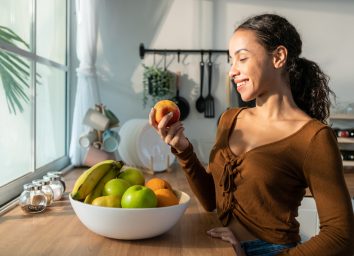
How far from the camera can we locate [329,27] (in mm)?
2225

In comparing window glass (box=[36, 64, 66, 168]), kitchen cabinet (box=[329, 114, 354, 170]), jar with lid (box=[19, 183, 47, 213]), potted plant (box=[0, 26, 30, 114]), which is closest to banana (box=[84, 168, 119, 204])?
jar with lid (box=[19, 183, 47, 213])

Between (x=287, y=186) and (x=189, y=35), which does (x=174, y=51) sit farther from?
(x=287, y=186)

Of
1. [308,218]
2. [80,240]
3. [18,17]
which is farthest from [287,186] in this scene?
[18,17]

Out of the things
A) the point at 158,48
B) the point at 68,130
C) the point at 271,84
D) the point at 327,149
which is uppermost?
the point at 158,48

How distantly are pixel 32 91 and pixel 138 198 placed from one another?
3.40ft

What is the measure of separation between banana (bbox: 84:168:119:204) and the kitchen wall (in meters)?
1.24

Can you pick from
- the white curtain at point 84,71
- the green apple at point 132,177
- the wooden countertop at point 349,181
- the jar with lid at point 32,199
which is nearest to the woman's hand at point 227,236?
the green apple at point 132,177

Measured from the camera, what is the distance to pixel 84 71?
203 cm

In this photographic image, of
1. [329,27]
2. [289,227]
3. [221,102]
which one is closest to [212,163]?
[289,227]

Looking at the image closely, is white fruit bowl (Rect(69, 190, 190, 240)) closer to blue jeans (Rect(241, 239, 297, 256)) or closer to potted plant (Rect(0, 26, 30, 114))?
blue jeans (Rect(241, 239, 297, 256))

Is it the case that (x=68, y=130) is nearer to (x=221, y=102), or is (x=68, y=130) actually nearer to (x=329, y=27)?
(x=221, y=102)

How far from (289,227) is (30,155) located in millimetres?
1177

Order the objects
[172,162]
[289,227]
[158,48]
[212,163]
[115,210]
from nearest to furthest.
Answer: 1. [115,210]
2. [289,227]
3. [212,163]
4. [172,162]
5. [158,48]

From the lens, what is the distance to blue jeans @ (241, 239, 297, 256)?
0.94 m
